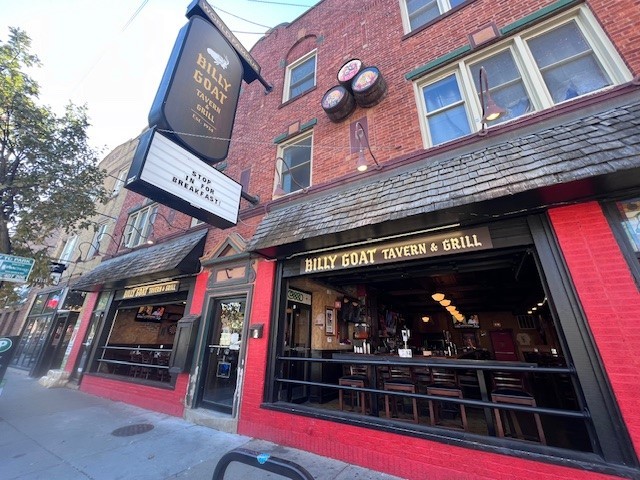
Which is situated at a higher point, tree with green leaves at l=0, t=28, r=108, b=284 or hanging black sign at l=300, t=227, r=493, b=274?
tree with green leaves at l=0, t=28, r=108, b=284

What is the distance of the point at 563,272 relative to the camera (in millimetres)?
3545

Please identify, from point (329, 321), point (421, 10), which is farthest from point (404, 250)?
point (421, 10)

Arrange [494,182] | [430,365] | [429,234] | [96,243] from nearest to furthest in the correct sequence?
[494,182], [430,365], [429,234], [96,243]

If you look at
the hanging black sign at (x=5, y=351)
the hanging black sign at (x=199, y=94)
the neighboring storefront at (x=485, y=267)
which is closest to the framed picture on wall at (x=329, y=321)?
the neighboring storefront at (x=485, y=267)

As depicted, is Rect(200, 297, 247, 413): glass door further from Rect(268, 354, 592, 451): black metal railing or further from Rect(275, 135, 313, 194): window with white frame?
Rect(275, 135, 313, 194): window with white frame

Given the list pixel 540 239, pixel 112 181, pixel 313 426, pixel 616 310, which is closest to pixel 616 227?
pixel 540 239

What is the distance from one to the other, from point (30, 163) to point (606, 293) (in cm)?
1473

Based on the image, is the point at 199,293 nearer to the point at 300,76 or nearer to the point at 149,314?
the point at 149,314

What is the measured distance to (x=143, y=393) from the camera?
7543 millimetres

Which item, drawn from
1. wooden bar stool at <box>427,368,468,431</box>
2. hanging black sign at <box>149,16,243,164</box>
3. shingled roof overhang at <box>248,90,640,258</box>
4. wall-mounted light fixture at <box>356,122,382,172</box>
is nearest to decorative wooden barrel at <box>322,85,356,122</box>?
wall-mounted light fixture at <box>356,122,382,172</box>

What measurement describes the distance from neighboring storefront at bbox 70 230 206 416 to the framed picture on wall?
3751 millimetres

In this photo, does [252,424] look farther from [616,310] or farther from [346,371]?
[616,310]

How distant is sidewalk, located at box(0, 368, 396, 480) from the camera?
3955 millimetres

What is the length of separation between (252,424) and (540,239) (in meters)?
6.03
